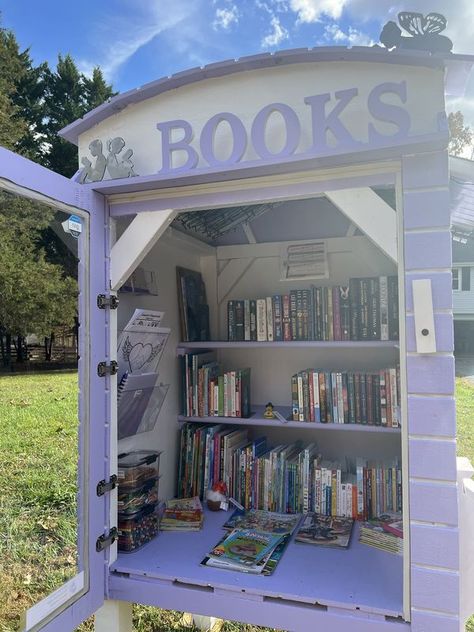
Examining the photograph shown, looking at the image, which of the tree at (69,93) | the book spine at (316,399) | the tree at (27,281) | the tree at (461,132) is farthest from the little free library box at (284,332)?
the tree at (69,93)

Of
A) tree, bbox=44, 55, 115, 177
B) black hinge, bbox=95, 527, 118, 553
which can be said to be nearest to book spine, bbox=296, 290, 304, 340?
black hinge, bbox=95, 527, 118, 553

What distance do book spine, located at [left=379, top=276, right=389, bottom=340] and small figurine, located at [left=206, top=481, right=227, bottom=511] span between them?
1.11 metres

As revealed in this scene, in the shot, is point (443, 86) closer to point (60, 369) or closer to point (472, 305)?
point (60, 369)

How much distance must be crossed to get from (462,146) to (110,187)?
31.9 feet

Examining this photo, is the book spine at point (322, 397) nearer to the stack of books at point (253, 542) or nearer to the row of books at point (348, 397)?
the row of books at point (348, 397)

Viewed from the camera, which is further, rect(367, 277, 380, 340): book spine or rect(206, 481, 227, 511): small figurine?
rect(206, 481, 227, 511): small figurine

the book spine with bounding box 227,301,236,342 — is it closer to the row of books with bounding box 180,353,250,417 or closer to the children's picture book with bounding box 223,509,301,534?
the row of books with bounding box 180,353,250,417

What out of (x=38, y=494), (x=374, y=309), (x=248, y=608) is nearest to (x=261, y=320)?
(x=374, y=309)

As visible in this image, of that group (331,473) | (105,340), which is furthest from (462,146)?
(105,340)

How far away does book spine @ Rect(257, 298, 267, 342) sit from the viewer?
230 centimetres

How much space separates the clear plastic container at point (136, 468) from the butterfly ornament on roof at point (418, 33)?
1.82 metres

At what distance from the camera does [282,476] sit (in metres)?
2.21

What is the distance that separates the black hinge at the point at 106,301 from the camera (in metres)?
1.63

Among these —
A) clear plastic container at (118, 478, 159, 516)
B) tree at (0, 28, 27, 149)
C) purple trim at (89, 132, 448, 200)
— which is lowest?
clear plastic container at (118, 478, 159, 516)
